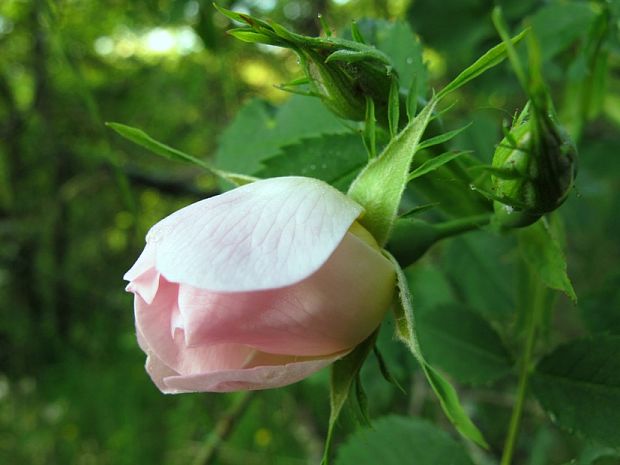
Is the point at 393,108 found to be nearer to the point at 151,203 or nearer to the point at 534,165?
the point at 534,165

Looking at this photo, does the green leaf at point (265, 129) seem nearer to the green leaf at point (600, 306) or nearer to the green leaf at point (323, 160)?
the green leaf at point (323, 160)

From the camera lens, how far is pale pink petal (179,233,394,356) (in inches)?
14.7

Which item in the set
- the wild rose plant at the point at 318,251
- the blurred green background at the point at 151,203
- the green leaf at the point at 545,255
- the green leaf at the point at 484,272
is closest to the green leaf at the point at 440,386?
the wild rose plant at the point at 318,251

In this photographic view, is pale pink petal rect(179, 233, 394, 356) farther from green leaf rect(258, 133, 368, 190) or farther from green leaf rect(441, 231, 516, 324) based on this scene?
green leaf rect(441, 231, 516, 324)

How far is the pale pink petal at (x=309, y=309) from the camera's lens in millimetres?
374

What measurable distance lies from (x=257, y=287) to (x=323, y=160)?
25 cm

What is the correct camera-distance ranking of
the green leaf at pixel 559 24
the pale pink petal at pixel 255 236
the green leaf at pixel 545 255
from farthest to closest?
1. the green leaf at pixel 559 24
2. the green leaf at pixel 545 255
3. the pale pink petal at pixel 255 236

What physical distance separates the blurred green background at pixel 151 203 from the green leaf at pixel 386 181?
33 cm

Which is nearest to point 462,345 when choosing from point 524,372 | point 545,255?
point 524,372

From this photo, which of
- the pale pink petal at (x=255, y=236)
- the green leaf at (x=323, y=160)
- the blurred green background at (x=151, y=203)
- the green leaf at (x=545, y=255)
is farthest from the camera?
the blurred green background at (x=151, y=203)

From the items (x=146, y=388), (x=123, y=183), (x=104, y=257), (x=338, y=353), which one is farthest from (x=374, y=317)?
(x=104, y=257)

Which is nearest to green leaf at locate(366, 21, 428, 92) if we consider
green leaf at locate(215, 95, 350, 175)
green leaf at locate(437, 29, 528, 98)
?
green leaf at locate(215, 95, 350, 175)

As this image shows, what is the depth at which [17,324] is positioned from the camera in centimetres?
235

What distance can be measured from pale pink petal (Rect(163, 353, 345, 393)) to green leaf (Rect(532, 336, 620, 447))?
0.79 feet
